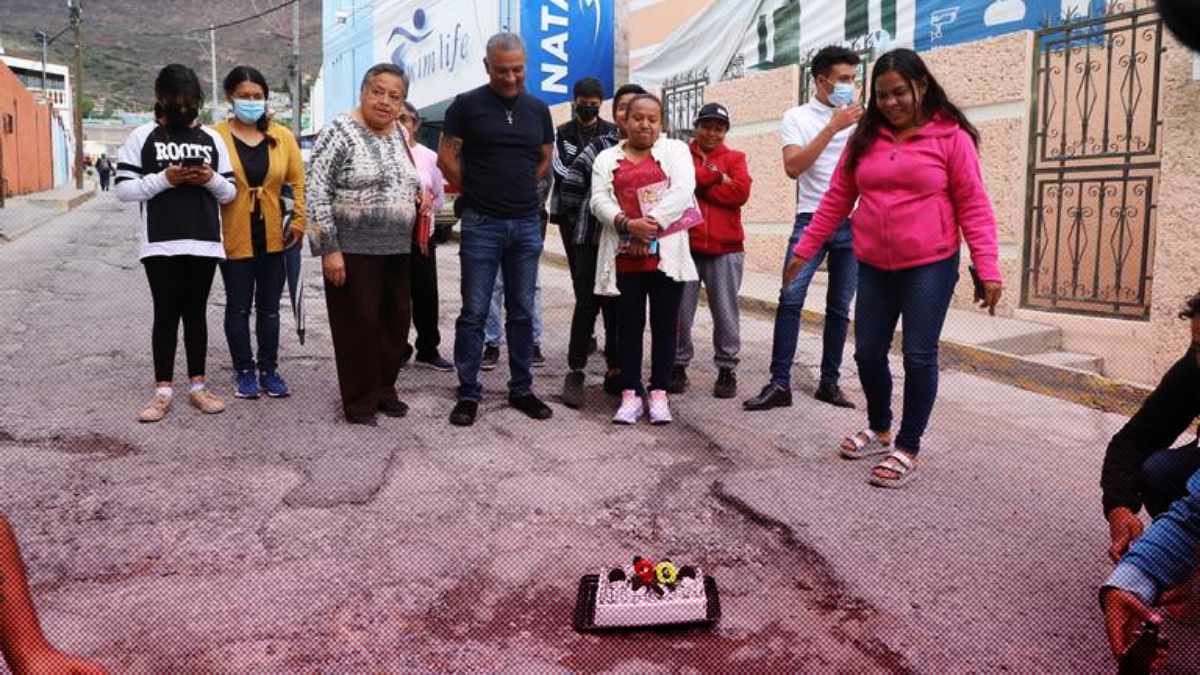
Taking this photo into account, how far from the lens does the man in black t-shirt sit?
16.6ft

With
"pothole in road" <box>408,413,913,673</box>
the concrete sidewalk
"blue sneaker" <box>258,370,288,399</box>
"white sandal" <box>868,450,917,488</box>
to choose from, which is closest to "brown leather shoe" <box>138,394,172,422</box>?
"blue sneaker" <box>258,370,288,399</box>

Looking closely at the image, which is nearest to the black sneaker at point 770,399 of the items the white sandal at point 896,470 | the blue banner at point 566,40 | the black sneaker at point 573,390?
the black sneaker at point 573,390

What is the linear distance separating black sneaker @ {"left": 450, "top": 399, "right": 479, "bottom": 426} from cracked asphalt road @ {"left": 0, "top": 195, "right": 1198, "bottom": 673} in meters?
0.07

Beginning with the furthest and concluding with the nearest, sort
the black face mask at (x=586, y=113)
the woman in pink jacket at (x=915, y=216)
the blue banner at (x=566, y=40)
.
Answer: the blue banner at (x=566, y=40) → the black face mask at (x=586, y=113) → the woman in pink jacket at (x=915, y=216)

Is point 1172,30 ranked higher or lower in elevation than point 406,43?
lower

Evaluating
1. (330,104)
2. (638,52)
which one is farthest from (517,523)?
(330,104)

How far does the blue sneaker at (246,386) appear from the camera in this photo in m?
5.53

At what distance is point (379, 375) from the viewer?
520 centimetres

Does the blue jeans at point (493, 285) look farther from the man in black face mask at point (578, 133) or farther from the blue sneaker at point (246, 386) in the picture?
the blue sneaker at point (246, 386)

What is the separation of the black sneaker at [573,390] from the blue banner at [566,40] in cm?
1167

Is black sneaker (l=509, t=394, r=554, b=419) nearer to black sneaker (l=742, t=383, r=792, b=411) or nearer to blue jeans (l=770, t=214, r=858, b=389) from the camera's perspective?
black sneaker (l=742, t=383, r=792, b=411)

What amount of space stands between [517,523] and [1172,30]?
267 centimetres

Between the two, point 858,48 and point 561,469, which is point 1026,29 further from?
point 561,469

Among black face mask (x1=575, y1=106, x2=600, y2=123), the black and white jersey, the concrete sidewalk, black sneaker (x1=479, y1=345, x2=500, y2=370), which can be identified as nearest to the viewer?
the black and white jersey
